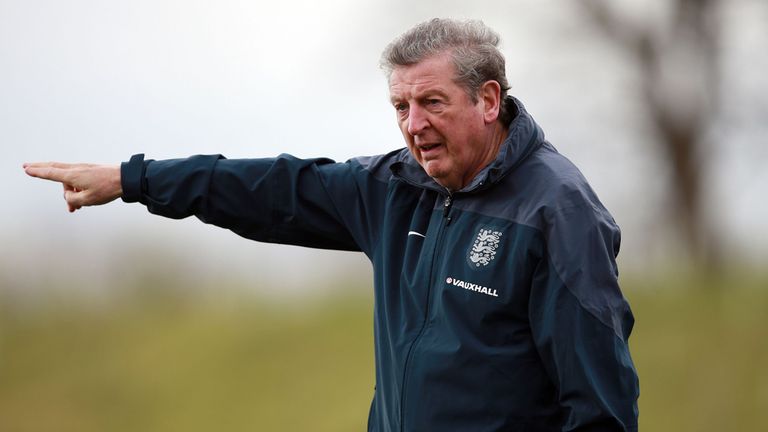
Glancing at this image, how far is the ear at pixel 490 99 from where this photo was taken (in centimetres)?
292

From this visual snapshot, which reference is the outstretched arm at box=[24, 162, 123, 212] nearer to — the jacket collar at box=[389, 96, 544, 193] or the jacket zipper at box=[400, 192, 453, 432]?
the jacket collar at box=[389, 96, 544, 193]

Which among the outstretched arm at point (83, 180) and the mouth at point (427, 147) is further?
the outstretched arm at point (83, 180)

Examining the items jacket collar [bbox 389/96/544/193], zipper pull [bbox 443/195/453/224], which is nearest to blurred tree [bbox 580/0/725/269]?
jacket collar [bbox 389/96/544/193]

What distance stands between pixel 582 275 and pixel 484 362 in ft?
1.14

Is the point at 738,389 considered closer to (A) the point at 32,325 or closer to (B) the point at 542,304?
(A) the point at 32,325

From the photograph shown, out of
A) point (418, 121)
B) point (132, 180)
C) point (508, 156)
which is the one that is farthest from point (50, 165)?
point (508, 156)

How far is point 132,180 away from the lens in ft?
10.9

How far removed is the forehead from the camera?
2863 mm

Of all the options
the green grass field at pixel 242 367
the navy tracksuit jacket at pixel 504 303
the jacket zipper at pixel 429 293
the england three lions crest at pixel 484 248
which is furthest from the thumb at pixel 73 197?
the green grass field at pixel 242 367

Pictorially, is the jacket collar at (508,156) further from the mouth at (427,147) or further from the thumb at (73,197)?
the thumb at (73,197)

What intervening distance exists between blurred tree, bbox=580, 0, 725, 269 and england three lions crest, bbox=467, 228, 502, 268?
839cm

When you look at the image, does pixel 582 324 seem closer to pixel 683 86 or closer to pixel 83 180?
pixel 83 180

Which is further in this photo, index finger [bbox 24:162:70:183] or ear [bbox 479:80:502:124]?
index finger [bbox 24:162:70:183]

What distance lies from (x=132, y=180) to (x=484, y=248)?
123 centimetres
